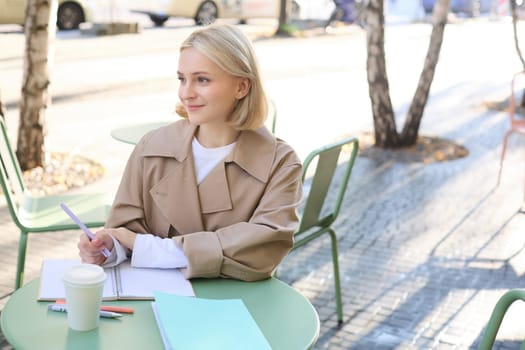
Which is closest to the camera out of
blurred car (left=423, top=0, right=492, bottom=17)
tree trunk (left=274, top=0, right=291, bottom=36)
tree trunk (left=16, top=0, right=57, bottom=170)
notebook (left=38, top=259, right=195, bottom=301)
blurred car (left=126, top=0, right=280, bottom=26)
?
notebook (left=38, top=259, right=195, bottom=301)

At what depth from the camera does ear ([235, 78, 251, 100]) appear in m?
2.49

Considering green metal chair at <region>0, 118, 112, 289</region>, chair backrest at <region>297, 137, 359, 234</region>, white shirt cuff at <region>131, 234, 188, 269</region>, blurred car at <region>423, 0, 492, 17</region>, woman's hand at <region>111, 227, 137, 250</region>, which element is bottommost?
blurred car at <region>423, 0, 492, 17</region>

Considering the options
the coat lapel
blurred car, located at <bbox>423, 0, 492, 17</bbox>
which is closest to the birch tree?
the coat lapel

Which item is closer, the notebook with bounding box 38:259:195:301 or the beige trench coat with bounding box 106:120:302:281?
the notebook with bounding box 38:259:195:301

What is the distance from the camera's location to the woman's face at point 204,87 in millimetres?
2404

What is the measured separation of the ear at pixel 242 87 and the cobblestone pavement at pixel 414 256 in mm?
1988

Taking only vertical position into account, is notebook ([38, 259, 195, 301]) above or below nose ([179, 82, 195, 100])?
below

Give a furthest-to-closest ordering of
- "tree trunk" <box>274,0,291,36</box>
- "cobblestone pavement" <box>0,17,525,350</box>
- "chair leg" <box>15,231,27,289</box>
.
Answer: "tree trunk" <box>274,0,291,36</box>
"cobblestone pavement" <box>0,17,525,350</box>
"chair leg" <box>15,231,27,289</box>

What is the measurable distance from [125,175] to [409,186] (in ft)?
17.0

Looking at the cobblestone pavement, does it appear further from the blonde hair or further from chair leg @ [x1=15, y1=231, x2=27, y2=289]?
the blonde hair

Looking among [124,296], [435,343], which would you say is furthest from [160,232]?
[435,343]

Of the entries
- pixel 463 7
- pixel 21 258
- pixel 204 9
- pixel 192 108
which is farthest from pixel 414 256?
pixel 463 7

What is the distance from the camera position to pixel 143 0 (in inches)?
865

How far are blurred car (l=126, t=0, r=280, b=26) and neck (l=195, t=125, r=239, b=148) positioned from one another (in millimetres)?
18995
